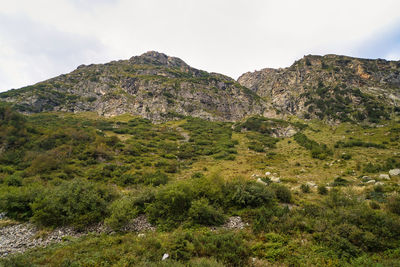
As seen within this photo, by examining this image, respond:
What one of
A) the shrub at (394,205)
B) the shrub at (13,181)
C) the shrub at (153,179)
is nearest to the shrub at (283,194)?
the shrub at (394,205)

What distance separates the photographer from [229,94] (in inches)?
4872

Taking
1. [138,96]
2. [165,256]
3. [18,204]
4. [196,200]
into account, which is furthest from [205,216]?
[138,96]

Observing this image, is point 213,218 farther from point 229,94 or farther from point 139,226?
point 229,94

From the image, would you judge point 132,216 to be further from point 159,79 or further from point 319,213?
point 159,79

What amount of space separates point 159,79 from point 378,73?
134329 millimetres

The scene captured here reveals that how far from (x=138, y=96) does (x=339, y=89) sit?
115 m

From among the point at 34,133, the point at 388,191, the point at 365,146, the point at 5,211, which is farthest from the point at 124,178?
the point at 365,146

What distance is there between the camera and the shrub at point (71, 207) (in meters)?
11.9

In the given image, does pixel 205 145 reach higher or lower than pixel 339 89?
lower

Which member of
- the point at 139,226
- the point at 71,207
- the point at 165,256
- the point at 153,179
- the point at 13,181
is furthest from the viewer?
the point at 153,179

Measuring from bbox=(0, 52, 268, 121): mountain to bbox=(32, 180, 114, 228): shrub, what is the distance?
73895 mm

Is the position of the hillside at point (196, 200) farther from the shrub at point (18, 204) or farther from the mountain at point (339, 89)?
the mountain at point (339, 89)

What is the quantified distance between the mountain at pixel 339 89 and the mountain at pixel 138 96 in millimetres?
20655

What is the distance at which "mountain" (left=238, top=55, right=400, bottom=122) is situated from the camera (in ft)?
242
